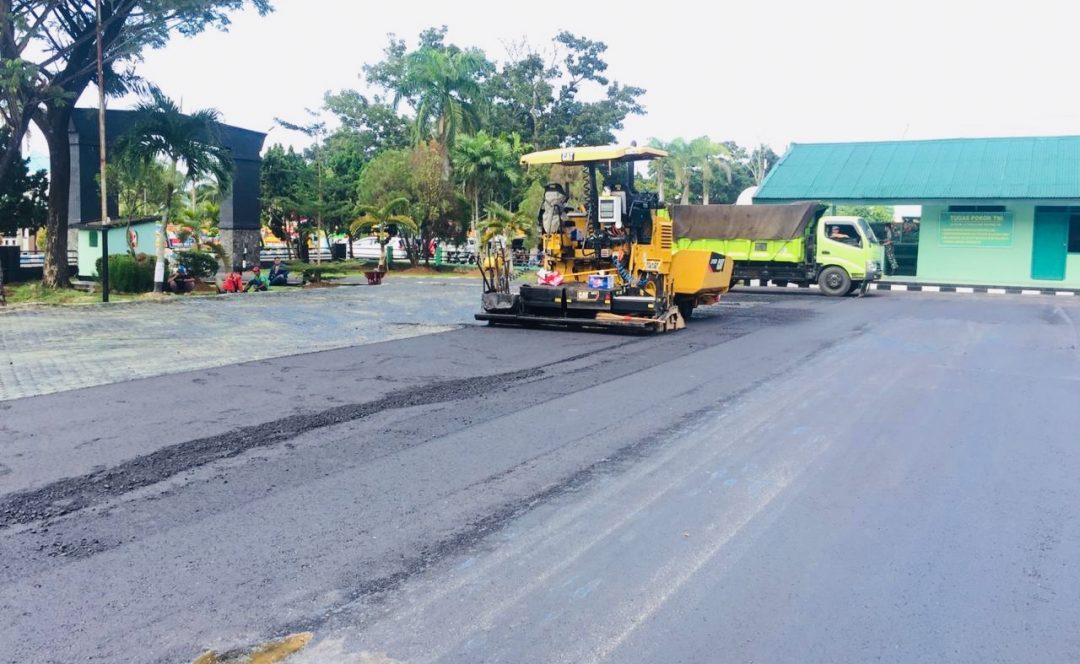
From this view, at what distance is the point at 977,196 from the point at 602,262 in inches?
701

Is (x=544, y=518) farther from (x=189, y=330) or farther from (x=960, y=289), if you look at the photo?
(x=960, y=289)

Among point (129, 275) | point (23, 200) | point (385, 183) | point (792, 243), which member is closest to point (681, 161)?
point (385, 183)

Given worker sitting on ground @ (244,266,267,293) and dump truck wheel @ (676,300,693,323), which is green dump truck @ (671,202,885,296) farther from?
worker sitting on ground @ (244,266,267,293)

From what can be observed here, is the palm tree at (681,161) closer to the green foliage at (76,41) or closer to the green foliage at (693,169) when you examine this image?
the green foliage at (693,169)

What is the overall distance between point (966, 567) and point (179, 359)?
949 centimetres

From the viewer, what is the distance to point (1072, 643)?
3.96 meters

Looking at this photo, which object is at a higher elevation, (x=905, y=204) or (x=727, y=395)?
(x=905, y=204)

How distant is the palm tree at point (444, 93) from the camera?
38.2 meters

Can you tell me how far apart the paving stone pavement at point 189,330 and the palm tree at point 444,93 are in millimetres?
17602

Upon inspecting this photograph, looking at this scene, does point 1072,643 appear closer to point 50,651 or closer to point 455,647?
point 455,647

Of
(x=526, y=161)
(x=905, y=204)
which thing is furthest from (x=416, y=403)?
(x=905, y=204)

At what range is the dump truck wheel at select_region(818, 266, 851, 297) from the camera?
24.3m

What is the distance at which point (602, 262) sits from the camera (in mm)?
15453

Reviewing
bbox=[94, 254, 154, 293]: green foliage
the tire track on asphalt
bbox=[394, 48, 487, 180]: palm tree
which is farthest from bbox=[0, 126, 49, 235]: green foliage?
the tire track on asphalt
